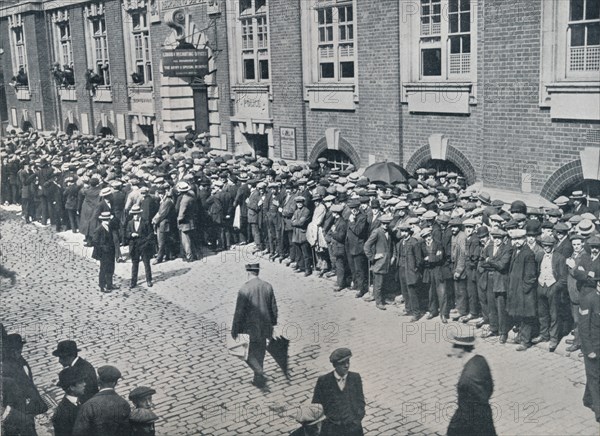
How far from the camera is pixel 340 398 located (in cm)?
632

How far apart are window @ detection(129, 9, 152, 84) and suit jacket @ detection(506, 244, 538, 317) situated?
665 inches

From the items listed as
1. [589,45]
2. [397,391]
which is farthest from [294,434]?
[589,45]

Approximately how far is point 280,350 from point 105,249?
16.4 feet

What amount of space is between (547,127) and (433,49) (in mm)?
3514

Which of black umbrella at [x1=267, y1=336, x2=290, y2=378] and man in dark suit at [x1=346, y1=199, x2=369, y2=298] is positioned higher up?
man in dark suit at [x1=346, y1=199, x2=369, y2=298]

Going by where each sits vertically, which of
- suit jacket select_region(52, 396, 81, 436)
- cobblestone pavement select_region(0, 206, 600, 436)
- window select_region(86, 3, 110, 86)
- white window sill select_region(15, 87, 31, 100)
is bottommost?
cobblestone pavement select_region(0, 206, 600, 436)

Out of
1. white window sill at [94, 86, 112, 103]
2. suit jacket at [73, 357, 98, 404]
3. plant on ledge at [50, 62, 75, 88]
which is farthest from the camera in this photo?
plant on ledge at [50, 62, 75, 88]

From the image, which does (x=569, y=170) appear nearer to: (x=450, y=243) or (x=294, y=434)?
(x=450, y=243)

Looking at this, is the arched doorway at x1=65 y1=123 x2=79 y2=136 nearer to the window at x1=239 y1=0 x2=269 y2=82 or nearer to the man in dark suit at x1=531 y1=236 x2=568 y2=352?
the window at x1=239 y1=0 x2=269 y2=82

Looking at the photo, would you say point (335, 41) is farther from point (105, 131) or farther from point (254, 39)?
point (105, 131)

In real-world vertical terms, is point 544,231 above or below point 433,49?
below

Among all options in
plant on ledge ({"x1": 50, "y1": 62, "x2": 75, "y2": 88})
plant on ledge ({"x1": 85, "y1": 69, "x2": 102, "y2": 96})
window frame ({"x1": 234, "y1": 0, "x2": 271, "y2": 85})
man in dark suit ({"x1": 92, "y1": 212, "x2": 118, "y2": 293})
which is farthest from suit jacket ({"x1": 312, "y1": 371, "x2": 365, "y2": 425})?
plant on ledge ({"x1": 50, "y1": 62, "x2": 75, "y2": 88})

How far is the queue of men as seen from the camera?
5.92 m

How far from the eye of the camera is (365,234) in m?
11.8
